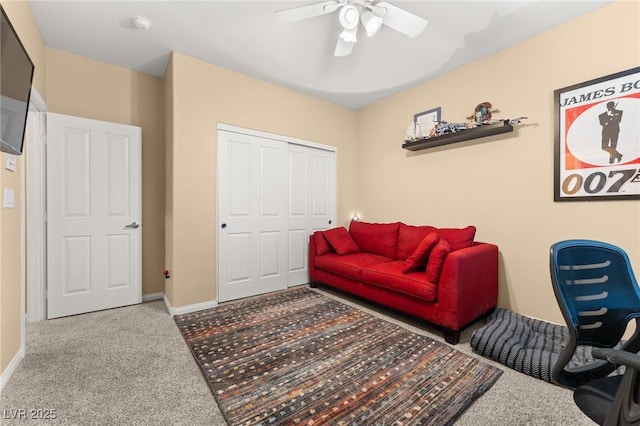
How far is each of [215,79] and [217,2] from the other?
1.03 metres

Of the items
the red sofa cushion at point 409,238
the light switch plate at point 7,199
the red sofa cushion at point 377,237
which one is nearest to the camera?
the light switch plate at point 7,199

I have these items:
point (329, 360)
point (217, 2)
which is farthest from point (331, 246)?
point (217, 2)

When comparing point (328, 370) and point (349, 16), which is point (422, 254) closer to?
point (328, 370)

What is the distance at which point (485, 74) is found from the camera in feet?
9.73

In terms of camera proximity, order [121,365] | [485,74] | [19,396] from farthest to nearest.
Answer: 1. [485,74]
2. [121,365]
3. [19,396]

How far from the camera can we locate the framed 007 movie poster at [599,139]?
2115 millimetres

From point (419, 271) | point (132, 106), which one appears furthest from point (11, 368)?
point (419, 271)

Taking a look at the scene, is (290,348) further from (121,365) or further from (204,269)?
(204,269)

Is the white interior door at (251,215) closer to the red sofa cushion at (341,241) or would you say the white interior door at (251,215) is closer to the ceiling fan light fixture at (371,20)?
the red sofa cushion at (341,241)

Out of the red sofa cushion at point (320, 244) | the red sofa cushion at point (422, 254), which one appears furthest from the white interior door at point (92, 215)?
the red sofa cushion at point (422, 254)

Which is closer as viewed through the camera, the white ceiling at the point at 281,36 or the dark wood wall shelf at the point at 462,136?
the white ceiling at the point at 281,36

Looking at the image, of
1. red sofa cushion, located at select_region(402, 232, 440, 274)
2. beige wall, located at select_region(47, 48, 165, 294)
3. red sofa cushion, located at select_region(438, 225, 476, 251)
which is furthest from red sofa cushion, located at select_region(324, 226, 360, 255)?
beige wall, located at select_region(47, 48, 165, 294)

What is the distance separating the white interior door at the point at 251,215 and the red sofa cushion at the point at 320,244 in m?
0.44

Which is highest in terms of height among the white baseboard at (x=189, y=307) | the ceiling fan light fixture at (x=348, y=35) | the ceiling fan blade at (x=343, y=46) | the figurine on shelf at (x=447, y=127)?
the ceiling fan blade at (x=343, y=46)
